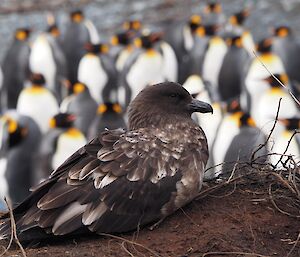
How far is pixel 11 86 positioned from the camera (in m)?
14.6

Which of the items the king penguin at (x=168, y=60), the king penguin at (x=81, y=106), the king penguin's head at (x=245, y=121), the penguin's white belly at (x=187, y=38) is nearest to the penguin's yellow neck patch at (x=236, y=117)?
the king penguin's head at (x=245, y=121)

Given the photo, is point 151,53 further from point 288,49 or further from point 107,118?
point 107,118

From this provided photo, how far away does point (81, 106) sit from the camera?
12156 mm

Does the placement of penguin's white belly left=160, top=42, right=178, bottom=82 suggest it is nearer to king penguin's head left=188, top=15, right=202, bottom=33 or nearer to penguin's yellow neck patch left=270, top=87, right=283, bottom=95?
king penguin's head left=188, top=15, right=202, bottom=33

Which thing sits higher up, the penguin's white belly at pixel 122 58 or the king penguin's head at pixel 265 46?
the king penguin's head at pixel 265 46

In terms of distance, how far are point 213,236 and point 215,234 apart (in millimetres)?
27

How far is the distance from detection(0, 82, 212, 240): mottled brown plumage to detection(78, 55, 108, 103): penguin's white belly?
31.9 ft

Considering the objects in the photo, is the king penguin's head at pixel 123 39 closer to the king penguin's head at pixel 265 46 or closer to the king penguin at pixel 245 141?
the king penguin's head at pixel 265 46

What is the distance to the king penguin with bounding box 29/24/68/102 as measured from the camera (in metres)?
15.2

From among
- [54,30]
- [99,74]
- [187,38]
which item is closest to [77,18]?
[54,30]

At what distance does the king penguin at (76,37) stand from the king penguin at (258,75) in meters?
4.07

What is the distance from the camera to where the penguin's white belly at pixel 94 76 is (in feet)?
47.2

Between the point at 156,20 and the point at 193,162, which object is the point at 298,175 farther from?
the point at 156,20

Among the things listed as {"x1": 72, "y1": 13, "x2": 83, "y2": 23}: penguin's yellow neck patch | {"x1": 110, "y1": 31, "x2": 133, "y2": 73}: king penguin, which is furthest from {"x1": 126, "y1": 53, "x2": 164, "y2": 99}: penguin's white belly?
{"x1": 72, "y1": 13, "x2": 83, "y2": 23}: penguin's yellow neck patch
